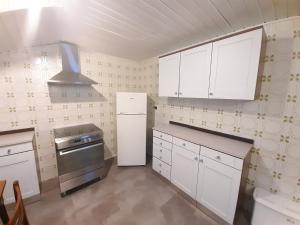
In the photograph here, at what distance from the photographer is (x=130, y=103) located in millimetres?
2531

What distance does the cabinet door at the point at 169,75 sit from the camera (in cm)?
209

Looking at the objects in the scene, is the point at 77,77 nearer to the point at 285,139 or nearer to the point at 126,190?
the point at 126,190

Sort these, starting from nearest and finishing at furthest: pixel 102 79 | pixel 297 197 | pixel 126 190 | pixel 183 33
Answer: pixel 297 197 → pixel 183 33 → pixel 126 190 → pixel 102 79

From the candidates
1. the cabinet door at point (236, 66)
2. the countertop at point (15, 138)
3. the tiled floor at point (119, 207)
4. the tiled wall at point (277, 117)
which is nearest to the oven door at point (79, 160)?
the tiled floor at point (119, 207)

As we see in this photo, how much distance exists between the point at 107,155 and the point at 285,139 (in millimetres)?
2826

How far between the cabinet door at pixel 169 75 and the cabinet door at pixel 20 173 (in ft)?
6.68

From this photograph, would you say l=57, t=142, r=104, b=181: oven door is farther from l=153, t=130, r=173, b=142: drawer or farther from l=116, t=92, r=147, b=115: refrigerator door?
l=153, t=130, r=173, b=142: drawer

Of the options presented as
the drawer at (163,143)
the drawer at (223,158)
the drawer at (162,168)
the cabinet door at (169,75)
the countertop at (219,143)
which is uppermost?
the cabinet door at (169,75)

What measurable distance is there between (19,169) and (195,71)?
253cm

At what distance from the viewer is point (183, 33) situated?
179 cm

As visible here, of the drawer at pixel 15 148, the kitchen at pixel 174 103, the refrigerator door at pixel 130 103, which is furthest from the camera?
the refrigerator door at pixel 130 103

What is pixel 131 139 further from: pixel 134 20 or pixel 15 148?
pixel 134 20

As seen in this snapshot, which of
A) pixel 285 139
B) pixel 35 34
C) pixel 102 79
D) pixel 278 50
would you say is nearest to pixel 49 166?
pixel 102 79

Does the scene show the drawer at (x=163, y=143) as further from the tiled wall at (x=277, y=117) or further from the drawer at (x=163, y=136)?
the tiled wall at (x=277, y=117)
